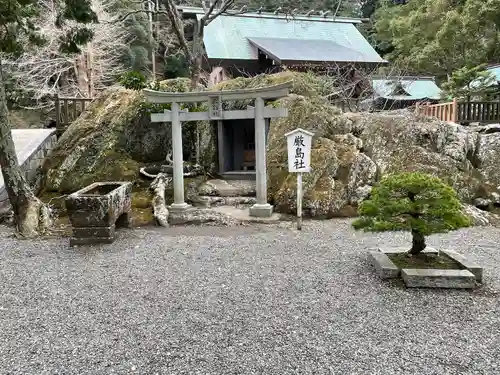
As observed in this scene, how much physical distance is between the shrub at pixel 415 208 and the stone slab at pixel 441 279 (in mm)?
384

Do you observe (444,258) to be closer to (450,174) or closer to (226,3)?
(450,174)

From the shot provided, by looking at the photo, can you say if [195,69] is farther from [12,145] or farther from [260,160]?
[12,145]

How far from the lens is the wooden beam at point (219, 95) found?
5871 millimetres

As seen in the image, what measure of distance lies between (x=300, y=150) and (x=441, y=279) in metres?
2.74

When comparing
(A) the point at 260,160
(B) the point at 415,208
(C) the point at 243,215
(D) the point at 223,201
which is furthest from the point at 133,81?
(B) the point at 415,208

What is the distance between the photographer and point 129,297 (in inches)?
125

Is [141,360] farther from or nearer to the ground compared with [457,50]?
nearer to the ground

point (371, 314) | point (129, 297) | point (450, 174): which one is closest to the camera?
point (371, 314)

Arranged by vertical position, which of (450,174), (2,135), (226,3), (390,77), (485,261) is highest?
(226,3)

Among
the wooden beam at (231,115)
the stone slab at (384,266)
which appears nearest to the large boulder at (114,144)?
the wooden beam at (231,115)

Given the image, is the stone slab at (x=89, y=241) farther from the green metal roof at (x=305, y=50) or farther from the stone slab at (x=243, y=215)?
the green metal roof at (x=305, y=50)

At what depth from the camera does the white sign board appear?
5438 millimetres

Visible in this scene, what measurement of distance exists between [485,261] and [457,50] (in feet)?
50.6

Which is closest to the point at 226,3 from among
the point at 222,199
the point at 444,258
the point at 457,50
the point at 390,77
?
the point at 222,199
